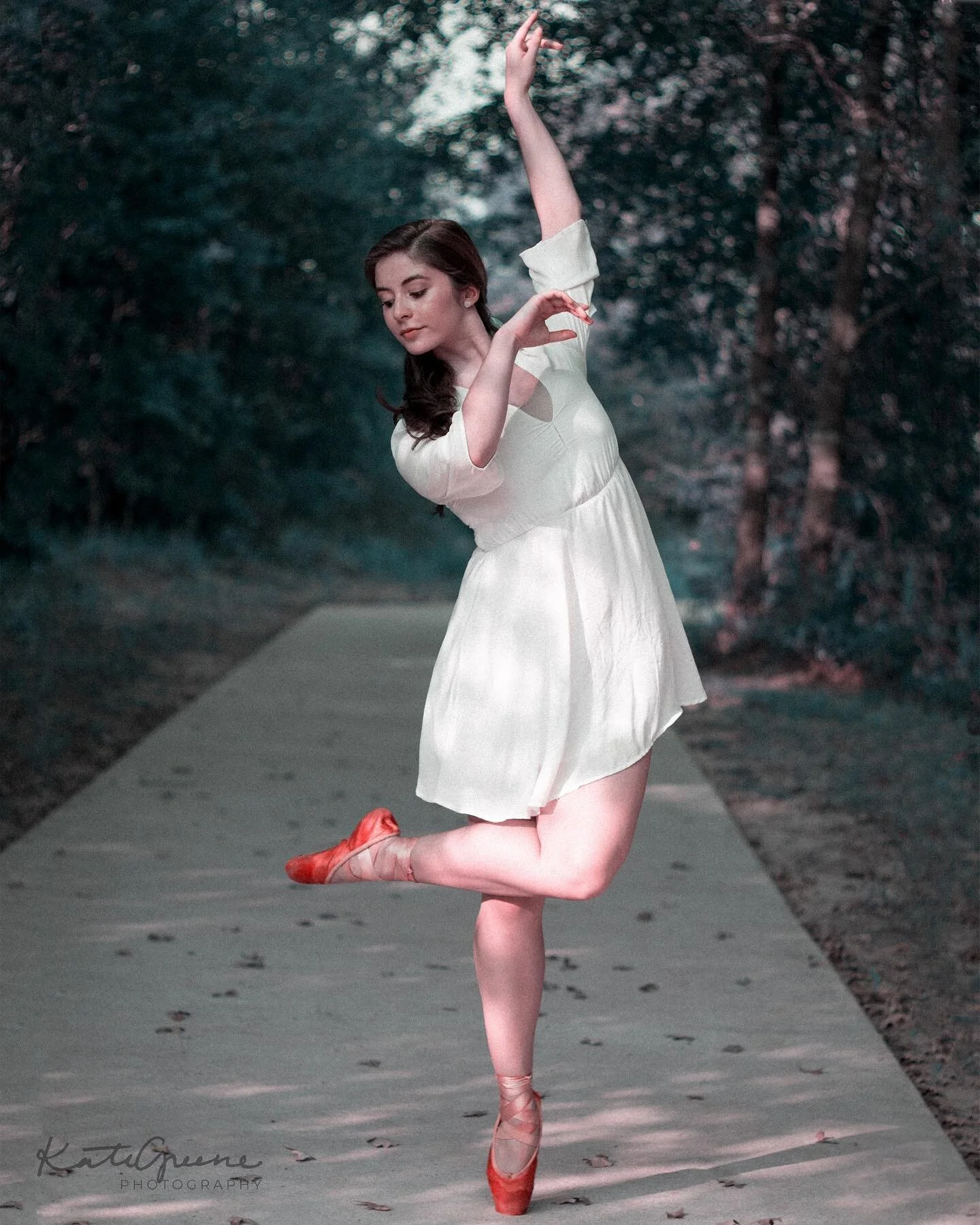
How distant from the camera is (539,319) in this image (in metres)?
3.34

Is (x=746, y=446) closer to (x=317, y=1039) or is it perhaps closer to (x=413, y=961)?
(x=413, y=961)

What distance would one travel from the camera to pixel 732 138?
51.5 ft

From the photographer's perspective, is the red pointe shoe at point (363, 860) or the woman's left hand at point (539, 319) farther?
the red pointe shoe at point (363, 860)

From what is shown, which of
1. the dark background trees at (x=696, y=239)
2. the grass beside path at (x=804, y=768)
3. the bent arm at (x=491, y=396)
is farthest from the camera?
the dark background trees at (x=696, y=239)

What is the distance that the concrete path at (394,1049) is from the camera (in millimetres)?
3691

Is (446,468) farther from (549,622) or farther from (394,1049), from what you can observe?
(394,1049)

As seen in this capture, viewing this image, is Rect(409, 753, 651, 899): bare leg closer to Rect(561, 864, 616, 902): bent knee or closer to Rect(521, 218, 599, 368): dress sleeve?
Rect(561, 864, 616, 902): bent knee

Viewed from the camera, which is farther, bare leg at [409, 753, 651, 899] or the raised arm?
the raised arm

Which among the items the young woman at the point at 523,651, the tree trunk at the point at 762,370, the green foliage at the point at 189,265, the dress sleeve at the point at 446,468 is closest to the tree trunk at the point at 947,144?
the young woman at the point at 523,651

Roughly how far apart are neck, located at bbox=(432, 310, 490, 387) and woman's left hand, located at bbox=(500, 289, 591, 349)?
17 centimetres

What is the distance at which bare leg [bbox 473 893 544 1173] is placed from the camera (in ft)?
11.8

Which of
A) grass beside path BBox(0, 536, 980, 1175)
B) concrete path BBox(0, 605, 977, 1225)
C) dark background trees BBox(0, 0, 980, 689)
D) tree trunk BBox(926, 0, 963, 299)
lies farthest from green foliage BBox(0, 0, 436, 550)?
tree trunk BBox(926, 0, 963, 299)

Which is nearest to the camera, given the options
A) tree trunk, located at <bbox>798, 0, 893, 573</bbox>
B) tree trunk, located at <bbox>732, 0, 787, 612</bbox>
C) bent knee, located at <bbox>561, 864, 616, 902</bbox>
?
bent knee, located at <bbox>561, 864, 616, 902</bbox>

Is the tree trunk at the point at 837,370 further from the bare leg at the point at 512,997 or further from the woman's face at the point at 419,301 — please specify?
the bare leg at the point at 512,997
